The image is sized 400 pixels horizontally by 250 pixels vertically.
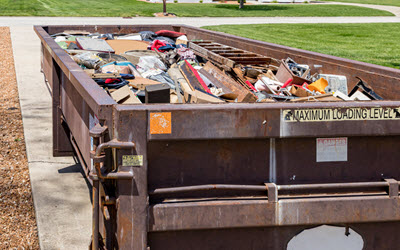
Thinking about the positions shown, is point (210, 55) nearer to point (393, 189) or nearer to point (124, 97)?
point (124, 97)

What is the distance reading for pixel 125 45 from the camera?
7809 mm

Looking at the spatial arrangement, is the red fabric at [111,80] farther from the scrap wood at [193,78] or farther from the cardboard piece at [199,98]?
the cardboard piece at [199,98]

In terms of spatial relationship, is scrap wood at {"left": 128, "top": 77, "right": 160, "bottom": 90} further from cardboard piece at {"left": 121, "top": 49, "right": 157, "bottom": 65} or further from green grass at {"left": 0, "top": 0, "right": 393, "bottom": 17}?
green grass at {"left": 0, "top": 0, "right": 393, "bottom": 17}

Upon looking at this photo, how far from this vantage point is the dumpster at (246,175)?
2754 millimetres

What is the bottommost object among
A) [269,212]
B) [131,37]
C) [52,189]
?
[52,189]

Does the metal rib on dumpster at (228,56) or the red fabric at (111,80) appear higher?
the metal rib on dumpster at (228,56)

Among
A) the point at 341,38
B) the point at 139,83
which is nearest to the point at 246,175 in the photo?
the point at 139,83

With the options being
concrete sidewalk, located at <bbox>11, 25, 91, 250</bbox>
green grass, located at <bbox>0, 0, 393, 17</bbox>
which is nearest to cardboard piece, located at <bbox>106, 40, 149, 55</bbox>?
concrete sidewalk, located at <bbox>11, 25, 91, 250</bbox>

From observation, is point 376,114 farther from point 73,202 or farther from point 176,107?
point 73,202

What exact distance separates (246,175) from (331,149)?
0.46m

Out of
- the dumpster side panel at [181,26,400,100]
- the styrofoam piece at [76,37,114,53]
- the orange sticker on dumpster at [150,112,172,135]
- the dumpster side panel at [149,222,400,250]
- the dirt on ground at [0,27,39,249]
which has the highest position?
the styrofoam piece at [76,37,114,53]

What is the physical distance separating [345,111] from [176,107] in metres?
0.85

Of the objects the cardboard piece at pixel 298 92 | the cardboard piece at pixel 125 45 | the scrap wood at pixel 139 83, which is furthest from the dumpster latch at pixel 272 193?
the cardboard piece at pixel 125 45

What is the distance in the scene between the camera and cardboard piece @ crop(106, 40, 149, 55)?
7602 mm
